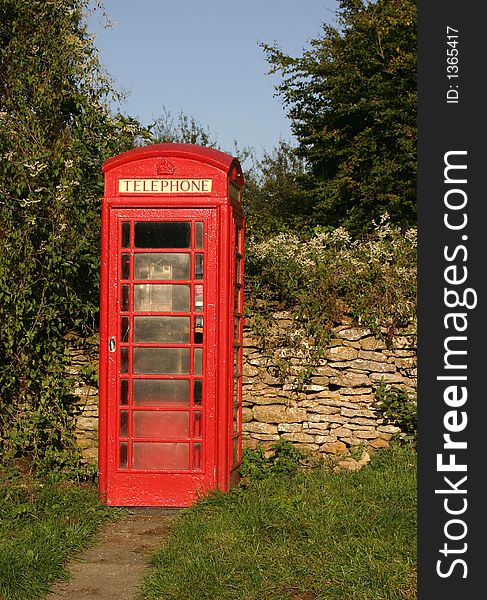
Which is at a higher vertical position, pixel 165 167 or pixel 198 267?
pixel 165 167

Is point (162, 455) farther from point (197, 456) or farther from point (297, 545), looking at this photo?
point (297, 545)

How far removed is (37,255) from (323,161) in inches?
464

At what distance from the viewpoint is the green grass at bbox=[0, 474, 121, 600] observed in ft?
17.6

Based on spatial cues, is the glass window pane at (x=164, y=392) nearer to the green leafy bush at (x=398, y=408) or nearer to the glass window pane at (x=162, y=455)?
the glass window pane at (x=162, y=455)

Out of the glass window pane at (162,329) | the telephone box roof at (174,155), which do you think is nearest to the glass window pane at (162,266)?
the glass window pane at (162,329)

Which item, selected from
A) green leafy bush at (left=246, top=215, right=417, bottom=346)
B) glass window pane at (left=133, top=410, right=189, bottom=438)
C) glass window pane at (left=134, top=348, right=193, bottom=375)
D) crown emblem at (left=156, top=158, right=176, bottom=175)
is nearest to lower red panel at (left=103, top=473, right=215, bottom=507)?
glass window pane at (left=133, top=410, right=189, bottom=438)

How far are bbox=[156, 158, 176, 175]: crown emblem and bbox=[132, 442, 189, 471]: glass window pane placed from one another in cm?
219

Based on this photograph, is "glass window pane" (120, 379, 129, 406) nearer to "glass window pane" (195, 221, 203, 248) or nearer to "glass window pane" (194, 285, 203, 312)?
"glass window pane" (194, 285, 203, 312)

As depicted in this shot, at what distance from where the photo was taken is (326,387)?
8.72 meters

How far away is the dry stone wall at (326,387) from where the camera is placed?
866cm

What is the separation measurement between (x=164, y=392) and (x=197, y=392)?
0.27 m

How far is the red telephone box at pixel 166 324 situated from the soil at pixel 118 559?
24 centimetres

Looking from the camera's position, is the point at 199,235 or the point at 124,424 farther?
the point at 124,424

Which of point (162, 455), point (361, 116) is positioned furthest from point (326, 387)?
point (361, 116)
